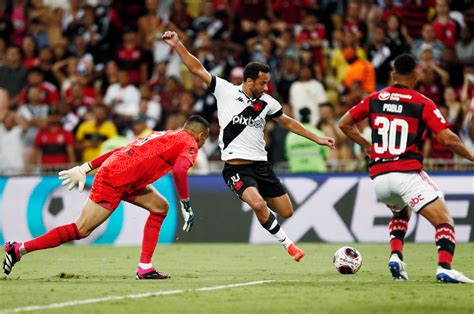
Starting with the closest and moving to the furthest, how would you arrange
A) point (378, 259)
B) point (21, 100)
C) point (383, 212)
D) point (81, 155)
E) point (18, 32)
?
point (378, 259)
point (383, 212)
point (81, 155)
point (21, 100)
point (18, 32)

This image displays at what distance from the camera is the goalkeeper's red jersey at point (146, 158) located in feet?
40.0

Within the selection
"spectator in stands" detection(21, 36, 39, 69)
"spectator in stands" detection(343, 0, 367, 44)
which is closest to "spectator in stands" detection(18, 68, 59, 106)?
"spectator in stands" detection(21, 36, 39, 69)

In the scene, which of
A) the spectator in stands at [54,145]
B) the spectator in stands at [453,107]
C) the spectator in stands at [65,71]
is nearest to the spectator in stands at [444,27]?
the spectator in stands at [453,107]

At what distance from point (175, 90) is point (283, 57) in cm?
250

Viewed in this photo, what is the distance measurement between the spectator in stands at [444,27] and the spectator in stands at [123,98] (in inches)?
263

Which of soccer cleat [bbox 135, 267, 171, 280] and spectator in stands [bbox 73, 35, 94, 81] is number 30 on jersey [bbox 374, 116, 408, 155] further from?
spectator in stands [bbox 73, 35, 94, 81]

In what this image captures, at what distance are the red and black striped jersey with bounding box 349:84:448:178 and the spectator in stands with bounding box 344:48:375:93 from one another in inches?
382

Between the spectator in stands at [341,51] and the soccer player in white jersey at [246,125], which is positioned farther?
the spectator in stands at [341,51]

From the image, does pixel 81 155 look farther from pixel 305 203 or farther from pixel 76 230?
pixel 76 230

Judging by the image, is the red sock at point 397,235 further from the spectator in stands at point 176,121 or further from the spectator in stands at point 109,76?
the spectator in stands at point 109,76

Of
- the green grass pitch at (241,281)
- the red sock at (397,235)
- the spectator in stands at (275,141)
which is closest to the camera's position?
the green grass pitch at (241,281)

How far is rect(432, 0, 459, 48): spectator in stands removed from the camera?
21.5m

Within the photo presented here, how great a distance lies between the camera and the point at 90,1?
27.1 m

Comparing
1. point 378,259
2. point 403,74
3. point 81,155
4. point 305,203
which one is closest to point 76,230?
point 403,74
